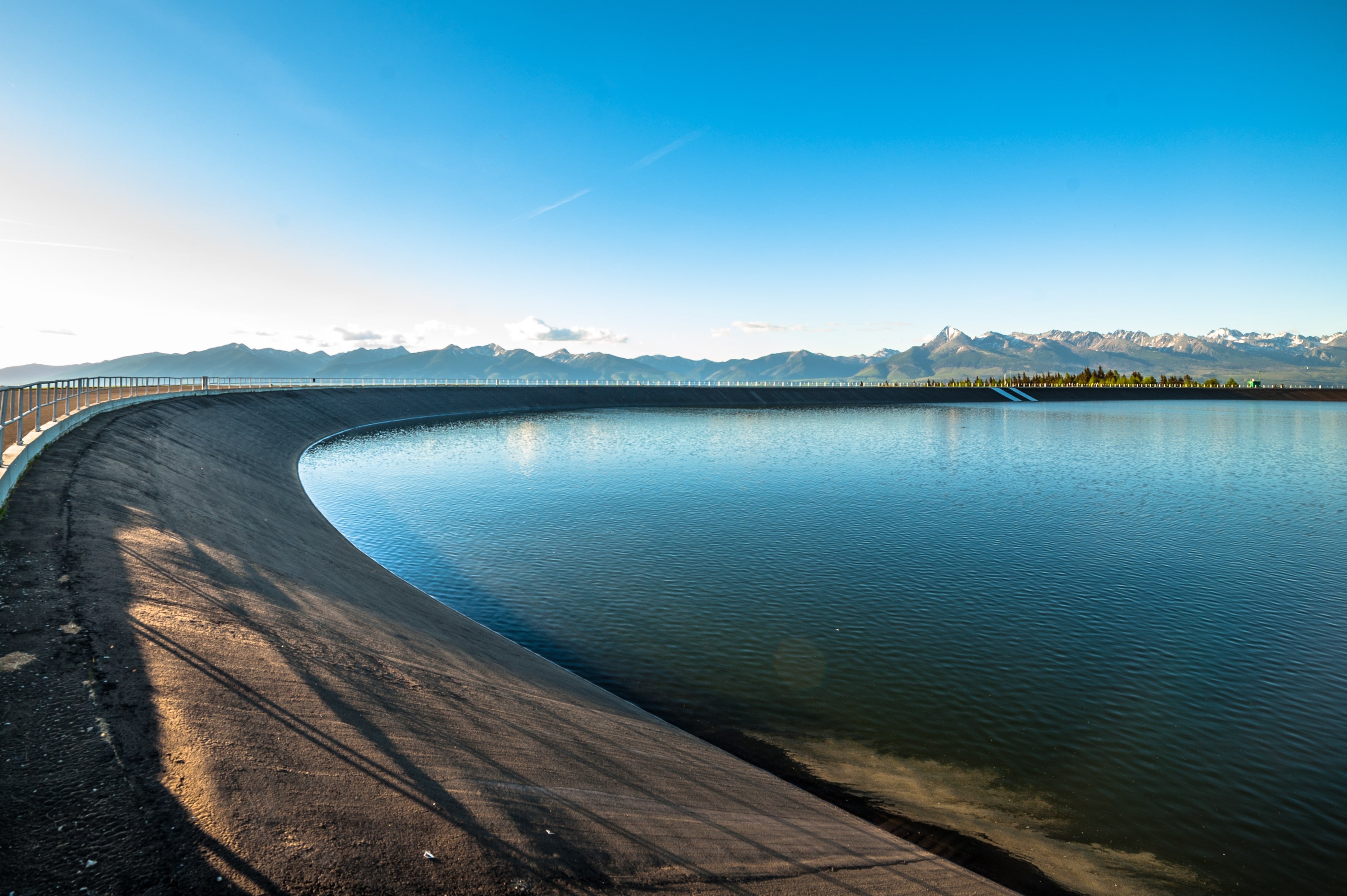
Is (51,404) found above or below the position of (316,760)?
above

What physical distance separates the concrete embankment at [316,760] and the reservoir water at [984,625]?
2.65 m

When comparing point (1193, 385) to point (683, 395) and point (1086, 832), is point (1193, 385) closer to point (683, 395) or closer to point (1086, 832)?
point (683, 395)

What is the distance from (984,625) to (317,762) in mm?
16748

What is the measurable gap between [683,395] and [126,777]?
14138cm

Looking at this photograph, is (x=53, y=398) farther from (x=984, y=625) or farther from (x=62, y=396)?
(x=984, y=625)

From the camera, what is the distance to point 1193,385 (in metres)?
194

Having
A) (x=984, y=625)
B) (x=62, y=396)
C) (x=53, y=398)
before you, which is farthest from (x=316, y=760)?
(x=62, y=396)

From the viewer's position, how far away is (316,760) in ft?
24.0

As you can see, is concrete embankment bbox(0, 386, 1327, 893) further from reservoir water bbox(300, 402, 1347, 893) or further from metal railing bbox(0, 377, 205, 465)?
metal railing bbox(0, 377, 205, 465)

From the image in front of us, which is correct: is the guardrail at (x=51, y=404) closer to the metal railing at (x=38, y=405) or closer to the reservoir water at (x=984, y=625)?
the metal railing at (x=38, y=405)

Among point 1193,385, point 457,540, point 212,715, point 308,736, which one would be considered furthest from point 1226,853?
point 1193,385

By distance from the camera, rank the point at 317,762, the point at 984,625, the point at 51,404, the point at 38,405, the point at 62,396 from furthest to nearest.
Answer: the point at 62,396 < the point at 51,404 < the point at 38,405 < the point at 984,625 < the point at 317,762

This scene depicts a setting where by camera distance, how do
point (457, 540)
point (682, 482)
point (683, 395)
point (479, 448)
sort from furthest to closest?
point (683, 395), point (479, 448), point (682, 482), point (457, 540)

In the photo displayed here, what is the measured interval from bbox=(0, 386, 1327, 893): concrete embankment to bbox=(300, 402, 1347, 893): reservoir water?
8.70ft
